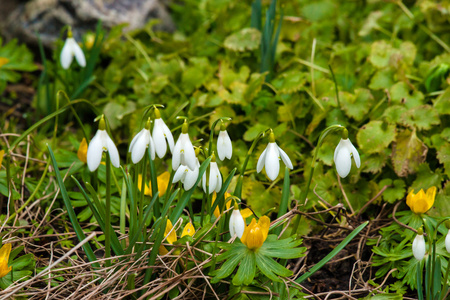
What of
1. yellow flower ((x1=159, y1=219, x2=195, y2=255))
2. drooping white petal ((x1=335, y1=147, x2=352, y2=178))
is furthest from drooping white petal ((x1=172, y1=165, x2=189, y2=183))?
drooping white petal ((x1=335, y1=147, x2=352, y2=178))

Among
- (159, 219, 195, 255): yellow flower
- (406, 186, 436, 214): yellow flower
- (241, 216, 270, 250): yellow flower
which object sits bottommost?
(406, 186, 436, 214): yellow flower

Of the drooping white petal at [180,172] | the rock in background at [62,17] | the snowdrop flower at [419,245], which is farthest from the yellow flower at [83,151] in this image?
the rock in background at [62,17]

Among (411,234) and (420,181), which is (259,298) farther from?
(420,181)

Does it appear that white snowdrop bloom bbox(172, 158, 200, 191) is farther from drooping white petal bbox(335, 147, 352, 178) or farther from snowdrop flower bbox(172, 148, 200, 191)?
drooping white petal bbox(335, 147, 352, 178)

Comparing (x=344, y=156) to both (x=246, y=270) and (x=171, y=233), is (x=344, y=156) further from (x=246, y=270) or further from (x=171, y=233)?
(x=171, y=233)

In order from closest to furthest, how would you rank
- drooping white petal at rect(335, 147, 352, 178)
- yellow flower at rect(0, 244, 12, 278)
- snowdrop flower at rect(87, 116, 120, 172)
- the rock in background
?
1. snowdrop flower at rect(87, 116, 120, 172)
2. drooping white petal at rect(335, 147, 352, 178)
3. yellow flower at rect(0, 244, 12, 278)
4. the rock in background

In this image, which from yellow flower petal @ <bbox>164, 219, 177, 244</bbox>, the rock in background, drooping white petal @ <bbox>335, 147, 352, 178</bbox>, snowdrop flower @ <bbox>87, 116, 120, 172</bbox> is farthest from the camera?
the rock in background
